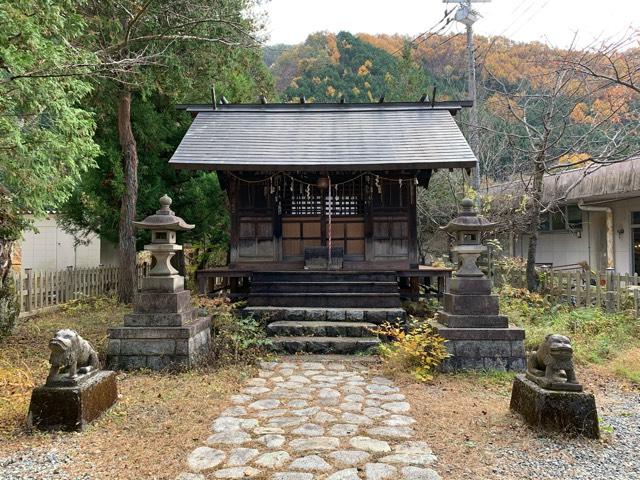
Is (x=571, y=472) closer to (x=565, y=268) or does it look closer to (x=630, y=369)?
(x=630, y=369)

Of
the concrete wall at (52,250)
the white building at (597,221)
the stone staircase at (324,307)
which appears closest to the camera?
the stone staircase at (324,307)

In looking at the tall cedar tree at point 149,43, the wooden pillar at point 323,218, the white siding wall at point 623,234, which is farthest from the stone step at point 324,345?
the white siding wall at point 623,234

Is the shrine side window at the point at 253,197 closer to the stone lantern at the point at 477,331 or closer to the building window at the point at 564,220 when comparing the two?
the stone lantern at the point at 477,331

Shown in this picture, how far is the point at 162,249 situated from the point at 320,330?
10.2ft

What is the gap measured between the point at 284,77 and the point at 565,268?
75.0 feet

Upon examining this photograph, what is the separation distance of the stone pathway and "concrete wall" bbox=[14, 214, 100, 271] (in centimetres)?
1500

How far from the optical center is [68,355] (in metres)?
4.21

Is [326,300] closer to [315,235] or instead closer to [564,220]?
[315,235]

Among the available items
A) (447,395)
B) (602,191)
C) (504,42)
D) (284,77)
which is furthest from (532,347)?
(284,77)

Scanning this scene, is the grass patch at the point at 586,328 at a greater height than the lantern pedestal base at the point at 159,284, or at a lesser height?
lesser

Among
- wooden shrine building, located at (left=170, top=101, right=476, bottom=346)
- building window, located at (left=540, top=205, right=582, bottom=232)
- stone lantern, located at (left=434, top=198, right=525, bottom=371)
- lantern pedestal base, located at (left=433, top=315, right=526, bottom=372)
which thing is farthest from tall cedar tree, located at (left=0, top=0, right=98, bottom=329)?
building window, located at (left=540, top=205, right=582, bottom=232)

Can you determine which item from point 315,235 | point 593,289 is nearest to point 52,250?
point 315,235

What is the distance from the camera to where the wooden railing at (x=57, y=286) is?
1065cm

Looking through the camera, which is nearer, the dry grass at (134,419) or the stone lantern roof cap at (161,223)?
the dry grass at (134,419)
